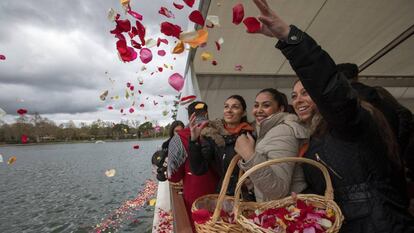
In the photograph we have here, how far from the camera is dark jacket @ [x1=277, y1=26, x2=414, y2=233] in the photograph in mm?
904

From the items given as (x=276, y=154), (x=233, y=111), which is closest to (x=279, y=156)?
(x=276, y=154)

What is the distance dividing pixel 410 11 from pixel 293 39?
3721 millimetres

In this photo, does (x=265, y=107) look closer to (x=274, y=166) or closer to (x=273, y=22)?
(x=274, y=166)

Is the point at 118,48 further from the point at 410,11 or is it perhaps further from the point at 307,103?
the point at 410,11

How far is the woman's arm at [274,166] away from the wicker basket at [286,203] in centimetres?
5

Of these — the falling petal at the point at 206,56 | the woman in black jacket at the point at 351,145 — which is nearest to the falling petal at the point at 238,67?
the falling petal at the point at 206,56

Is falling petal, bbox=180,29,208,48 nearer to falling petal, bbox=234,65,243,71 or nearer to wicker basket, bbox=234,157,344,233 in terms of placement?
wicker basket, bbox=234,157,344,233

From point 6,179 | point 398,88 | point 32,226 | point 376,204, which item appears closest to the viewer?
point 376,204

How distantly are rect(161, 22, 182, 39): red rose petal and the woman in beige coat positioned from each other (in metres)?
1.20

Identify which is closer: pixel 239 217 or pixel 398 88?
pixel 239 217

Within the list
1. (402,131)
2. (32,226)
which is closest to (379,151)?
(402,131)

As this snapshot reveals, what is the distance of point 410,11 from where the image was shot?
3578 mm

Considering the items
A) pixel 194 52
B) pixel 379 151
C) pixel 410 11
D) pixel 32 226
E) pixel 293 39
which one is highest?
pixel 410 11

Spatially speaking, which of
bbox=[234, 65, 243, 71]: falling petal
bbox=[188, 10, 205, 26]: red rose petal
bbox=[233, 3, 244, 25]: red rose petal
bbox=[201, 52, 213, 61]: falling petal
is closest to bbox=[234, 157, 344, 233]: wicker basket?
bbox=[188, 10, 205, 26]: red rose petal
